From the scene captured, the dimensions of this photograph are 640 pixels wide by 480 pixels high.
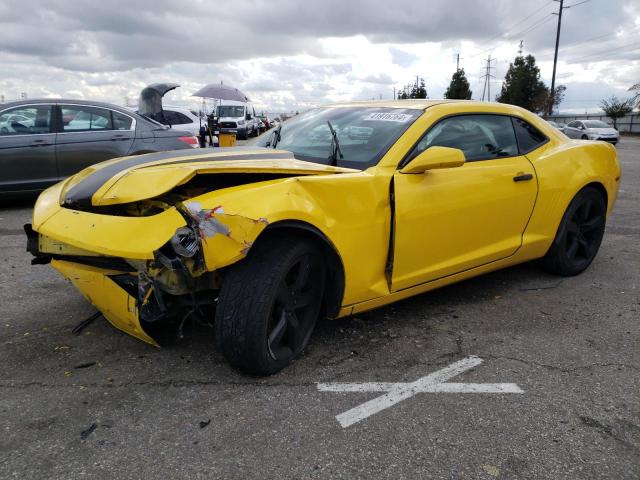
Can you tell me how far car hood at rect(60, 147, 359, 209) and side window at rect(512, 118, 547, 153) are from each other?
5.48 feet

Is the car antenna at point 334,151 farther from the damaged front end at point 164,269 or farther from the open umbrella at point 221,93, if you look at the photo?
the open umbrella at point 221,93

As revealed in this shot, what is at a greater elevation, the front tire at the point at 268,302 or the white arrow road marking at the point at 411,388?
the front tire at the point at 268,302

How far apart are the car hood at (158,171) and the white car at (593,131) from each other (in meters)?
28.0

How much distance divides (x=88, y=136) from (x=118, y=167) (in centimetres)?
→ 482

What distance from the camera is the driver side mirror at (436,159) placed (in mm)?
2977

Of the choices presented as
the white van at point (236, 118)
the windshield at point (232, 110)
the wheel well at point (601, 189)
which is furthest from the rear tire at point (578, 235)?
the windshield at point (232, 110)

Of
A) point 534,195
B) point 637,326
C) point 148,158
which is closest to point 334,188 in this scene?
point 148,158

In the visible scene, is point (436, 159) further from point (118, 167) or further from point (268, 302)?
point (118, 167)

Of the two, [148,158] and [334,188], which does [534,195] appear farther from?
[148,158]

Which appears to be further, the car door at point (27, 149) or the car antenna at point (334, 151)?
the car door at point (27, 149)

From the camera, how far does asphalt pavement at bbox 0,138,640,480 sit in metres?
2.07

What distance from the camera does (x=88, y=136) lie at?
23.6ft

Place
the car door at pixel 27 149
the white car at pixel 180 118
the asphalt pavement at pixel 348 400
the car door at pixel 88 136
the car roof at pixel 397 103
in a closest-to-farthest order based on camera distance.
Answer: the asphalt pavement at pixel 348 400, the car roof at pixel 397 103, the car door at pixel 27 149, the car door at pixel 88 136, the white car at pixel 180 118

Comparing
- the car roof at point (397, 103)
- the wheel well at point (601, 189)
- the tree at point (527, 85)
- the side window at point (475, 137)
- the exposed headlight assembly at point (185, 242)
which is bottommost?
the exposed headlight assembly at point (185, 242)
